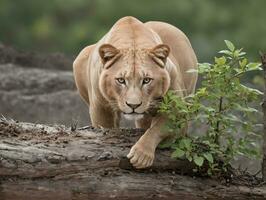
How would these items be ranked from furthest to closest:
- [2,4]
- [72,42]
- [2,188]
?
[2,4], [72,42], [2,188]

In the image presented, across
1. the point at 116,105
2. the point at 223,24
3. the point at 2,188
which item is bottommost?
the point at 2,188

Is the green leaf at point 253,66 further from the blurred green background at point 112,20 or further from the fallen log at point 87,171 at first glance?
the blurred green background at point 112,20

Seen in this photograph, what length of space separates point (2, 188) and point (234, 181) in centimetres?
157

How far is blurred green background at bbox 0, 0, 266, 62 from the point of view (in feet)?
76.1

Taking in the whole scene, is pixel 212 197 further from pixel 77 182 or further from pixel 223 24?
pixel 223 24

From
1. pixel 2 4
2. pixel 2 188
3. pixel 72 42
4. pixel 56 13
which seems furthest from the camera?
pixel 56 13

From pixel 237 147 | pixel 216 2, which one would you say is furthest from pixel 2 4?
pixel 237 147

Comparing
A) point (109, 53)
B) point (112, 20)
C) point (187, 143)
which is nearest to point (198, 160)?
point (187, 143)

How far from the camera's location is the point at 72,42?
2402 cm

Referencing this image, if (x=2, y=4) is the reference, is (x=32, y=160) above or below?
below

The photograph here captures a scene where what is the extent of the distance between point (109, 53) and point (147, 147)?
652 mm

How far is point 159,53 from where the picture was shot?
6.84 m

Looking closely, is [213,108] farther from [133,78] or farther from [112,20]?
[112,20]

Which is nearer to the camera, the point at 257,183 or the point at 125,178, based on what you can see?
the point at 125,178
